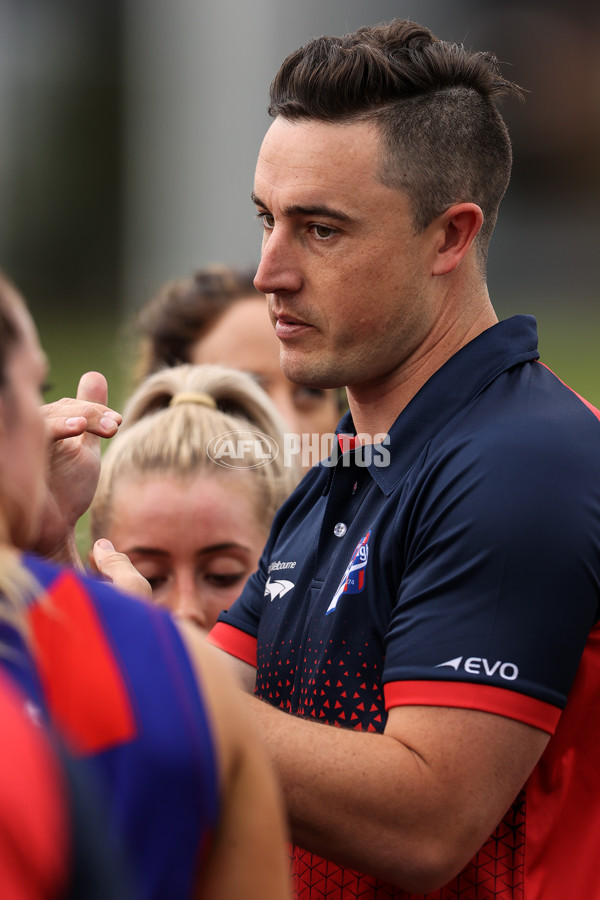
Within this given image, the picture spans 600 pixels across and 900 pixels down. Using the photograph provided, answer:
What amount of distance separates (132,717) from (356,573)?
3.38 ft

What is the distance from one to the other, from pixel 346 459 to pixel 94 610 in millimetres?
1252

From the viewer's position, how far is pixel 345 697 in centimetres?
188

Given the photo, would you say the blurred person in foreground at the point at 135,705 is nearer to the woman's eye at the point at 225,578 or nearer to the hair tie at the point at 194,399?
the woman's eye at the point at 225,578

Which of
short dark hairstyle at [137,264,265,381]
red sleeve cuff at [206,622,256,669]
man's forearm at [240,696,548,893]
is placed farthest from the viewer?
short dark hairstyle at [137,264,265,381]

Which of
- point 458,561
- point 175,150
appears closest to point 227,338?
point 458,561

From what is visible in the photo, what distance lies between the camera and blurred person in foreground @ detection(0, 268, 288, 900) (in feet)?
3.00

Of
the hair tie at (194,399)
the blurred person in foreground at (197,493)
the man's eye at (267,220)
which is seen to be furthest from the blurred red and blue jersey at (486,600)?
the hair tie at (194,399)

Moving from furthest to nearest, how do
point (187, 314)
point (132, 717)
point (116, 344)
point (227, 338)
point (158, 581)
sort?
1. point (116, 344)
2. point (187, 314)
3. point (227, 338)
4. point (158, 581)
5. point (132, 717)

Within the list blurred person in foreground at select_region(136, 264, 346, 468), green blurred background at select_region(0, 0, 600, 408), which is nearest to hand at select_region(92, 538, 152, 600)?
blurred person in foreground at select_region(136, 264, 346, 468)

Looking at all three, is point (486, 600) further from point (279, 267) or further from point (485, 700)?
point (279, 267)

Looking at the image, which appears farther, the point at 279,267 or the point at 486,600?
the point at 279,267

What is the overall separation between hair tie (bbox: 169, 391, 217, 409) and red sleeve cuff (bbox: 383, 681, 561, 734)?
5.51ft

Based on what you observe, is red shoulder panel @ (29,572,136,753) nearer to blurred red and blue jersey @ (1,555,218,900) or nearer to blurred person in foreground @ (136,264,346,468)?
blurred red and blue jersey @ (1,555,218,900)

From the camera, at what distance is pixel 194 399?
10.7 ft
